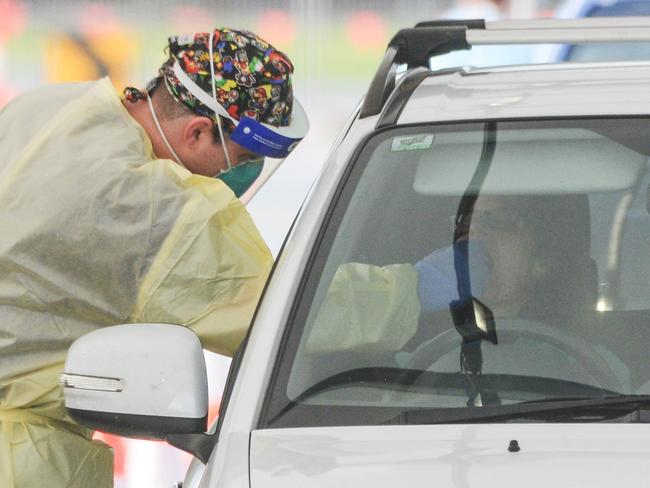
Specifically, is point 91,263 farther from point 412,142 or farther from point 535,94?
point 535,94

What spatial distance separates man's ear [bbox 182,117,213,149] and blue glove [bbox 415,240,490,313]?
907 mm

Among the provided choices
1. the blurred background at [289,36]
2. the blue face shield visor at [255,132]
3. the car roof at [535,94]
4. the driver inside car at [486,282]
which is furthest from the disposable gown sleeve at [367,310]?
the blurred background at [289,36]

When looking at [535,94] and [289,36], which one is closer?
[535,94]

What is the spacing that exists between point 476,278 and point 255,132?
3.06ft

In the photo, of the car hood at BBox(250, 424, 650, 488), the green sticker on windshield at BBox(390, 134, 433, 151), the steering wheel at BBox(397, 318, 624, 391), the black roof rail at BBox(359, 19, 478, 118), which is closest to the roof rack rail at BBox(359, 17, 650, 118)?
the black roof rail at BBox(359, 19, 478, 118)

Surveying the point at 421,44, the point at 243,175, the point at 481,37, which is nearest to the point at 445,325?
the point at 481,37

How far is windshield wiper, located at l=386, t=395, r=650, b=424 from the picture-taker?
2309mm

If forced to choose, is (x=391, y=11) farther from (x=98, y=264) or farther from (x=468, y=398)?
(x=468, y=398)

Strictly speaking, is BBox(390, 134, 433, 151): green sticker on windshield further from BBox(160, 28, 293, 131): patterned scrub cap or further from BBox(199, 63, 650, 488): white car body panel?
BBox(160, 28, 293, 131): patterned scrub cap

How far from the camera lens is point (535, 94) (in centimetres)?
285

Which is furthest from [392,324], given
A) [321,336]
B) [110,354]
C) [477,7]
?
[477,7]

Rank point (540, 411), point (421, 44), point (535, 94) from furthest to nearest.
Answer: point (421, 44) < point (535, 94) < point (540, 411)

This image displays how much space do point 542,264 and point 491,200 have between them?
0.16 meters

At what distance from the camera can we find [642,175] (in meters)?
2.76
